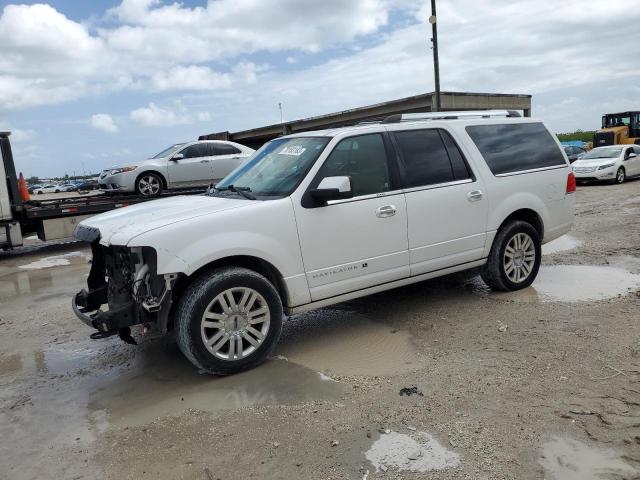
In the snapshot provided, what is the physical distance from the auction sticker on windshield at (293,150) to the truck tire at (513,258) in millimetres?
2415

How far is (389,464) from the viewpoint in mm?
3025

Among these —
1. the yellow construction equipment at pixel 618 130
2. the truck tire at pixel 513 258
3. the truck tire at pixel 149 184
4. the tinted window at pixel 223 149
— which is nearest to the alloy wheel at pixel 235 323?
the truck tire at pixel 513 258

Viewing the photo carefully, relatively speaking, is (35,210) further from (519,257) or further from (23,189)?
(519,257)

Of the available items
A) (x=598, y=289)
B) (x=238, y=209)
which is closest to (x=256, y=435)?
(x=238, y=209)

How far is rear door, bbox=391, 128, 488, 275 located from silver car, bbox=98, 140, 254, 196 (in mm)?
8779

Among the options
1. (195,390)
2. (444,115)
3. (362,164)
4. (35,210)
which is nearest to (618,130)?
(444,115)

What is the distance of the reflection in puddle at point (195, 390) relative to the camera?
3.87 meters

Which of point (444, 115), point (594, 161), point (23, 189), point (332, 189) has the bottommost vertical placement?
point (594, 161)

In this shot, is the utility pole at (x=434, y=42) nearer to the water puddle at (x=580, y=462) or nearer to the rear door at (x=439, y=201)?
the rear door at (x=439, y=201)

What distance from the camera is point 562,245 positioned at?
8898 mm

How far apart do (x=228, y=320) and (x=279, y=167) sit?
5.18 ft

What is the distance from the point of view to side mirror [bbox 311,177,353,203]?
4477 mm

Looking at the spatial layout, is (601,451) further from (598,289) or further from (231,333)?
(598,289)

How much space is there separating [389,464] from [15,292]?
24.2 feet
